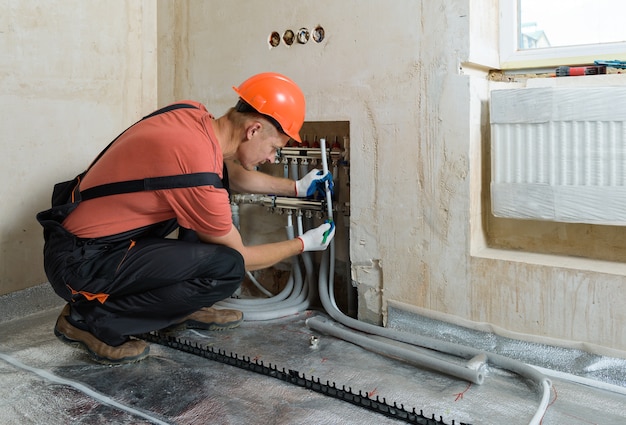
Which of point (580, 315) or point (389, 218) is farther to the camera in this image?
point (389, 218)

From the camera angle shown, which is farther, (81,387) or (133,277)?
(133,277)

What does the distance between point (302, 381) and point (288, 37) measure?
143 centimetres

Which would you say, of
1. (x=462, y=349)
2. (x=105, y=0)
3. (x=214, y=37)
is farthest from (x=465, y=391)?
(x=105, y=0)

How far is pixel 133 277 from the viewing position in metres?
2.00

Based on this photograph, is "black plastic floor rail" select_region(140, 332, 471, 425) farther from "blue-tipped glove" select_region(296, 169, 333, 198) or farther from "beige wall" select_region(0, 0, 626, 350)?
"blue-tipped glove" select_region(296, 169, 333, 198)

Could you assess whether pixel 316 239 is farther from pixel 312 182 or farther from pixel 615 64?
pixel 615 64

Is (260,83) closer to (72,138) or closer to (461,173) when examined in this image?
(461,173)

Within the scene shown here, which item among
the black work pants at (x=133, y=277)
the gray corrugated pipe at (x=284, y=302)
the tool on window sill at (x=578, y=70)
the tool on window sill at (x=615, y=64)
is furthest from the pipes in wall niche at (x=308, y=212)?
the tool on window sill at (x=615, y=64)

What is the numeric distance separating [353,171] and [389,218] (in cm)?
25

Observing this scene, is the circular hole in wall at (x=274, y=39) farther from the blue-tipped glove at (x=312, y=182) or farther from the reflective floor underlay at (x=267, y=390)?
the reflective floor underlay at (x=267, y=390)

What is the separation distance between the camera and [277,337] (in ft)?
7.54

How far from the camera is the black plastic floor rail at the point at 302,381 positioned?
1653 mm

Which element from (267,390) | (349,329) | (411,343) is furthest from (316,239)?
(267,390)

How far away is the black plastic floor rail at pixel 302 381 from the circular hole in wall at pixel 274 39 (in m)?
1.31
